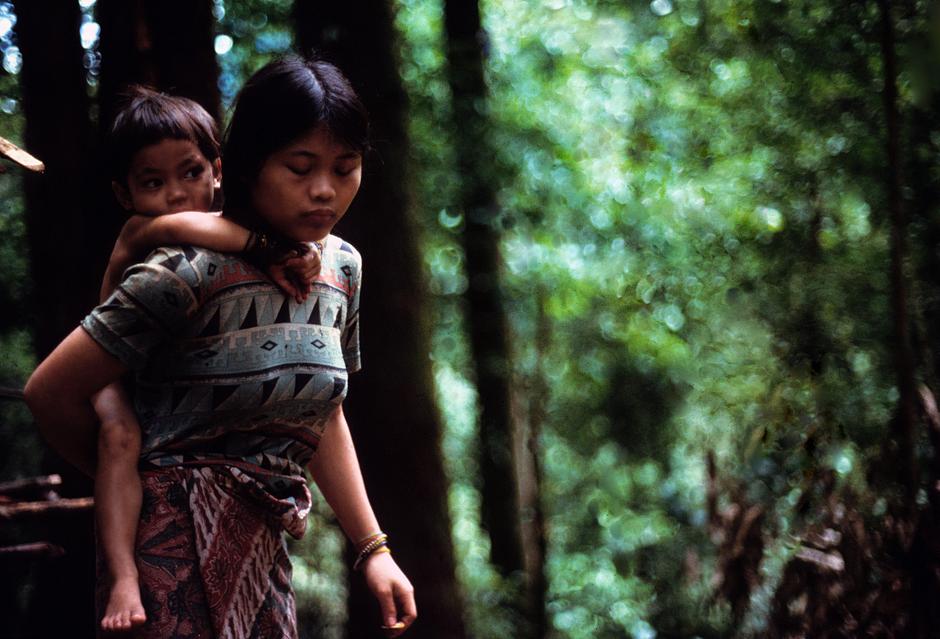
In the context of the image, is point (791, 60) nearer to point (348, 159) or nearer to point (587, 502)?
point (348, 159)

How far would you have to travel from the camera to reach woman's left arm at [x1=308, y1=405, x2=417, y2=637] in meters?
1.80

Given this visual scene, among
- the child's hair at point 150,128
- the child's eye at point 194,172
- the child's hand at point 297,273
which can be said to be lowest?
the child's hand at point 297,273

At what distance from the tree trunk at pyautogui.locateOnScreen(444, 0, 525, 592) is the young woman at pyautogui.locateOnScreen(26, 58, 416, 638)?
5.24 metres

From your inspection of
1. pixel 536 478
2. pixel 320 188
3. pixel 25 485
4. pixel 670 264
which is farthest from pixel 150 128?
pixel 536 478

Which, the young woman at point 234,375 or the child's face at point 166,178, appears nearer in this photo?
the young woman at point 234,375

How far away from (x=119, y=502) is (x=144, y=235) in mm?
438

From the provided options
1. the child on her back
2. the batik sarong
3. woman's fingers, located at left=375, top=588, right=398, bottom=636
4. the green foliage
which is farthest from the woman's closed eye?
the green foliage

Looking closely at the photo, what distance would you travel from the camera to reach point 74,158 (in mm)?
4000

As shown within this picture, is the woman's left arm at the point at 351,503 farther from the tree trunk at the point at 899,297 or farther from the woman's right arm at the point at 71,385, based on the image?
the tree trunk at the point at 899,297

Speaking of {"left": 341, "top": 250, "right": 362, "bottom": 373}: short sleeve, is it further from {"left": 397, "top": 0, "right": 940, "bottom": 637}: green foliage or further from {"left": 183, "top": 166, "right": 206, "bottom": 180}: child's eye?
{"left": 397, "top": 0, "right": 940, "bottom": 637}: green foliage

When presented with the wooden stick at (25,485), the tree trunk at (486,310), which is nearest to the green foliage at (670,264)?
the tree trunk at (486,310)

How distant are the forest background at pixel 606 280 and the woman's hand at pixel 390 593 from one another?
3.81 ft

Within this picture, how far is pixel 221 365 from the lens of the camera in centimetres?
149

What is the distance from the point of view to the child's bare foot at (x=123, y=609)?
1384mm
